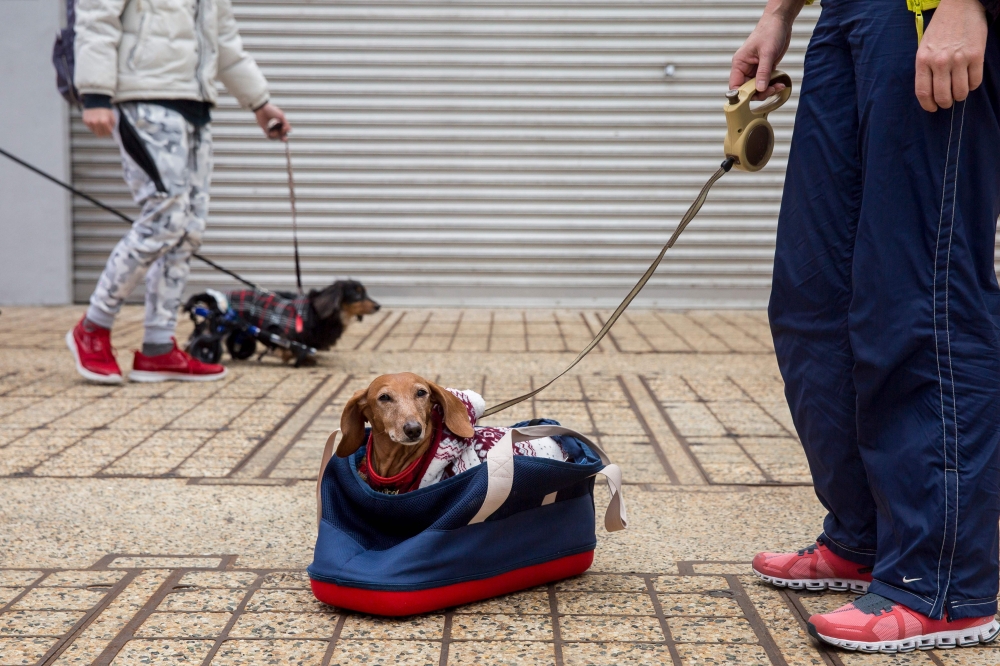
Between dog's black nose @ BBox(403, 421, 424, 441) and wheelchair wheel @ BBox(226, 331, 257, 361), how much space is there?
3.75 meters

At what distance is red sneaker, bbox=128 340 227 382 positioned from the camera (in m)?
5.14

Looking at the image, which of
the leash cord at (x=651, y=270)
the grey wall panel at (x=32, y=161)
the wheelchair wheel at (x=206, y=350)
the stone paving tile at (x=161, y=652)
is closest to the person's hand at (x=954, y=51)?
the leash cord at (x=651, y=270)

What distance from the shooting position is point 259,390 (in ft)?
16.5

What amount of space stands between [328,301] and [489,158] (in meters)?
3.25

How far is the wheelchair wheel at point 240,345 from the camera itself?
Result: 584 centimetres

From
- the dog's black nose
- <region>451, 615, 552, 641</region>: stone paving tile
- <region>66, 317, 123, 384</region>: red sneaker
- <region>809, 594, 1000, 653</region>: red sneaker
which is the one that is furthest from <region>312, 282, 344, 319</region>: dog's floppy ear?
<region>809, 594, 1000, 653</region>: red sneaker

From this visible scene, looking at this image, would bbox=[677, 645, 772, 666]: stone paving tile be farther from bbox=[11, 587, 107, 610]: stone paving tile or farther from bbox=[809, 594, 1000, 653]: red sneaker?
bbox=[11, 587, 107, 610]: stone paving tile

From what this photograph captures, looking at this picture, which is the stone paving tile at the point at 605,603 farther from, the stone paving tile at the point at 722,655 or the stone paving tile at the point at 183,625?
the stone paving tile at the point at 183,625

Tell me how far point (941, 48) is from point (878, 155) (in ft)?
0.83

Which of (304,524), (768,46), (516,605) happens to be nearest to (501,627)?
(516,605)

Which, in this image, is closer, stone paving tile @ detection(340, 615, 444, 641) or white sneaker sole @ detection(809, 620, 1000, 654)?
white sneaker sole @ detection(809, 620, 1000, 654)

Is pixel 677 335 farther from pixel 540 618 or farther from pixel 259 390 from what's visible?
pixel 540 618

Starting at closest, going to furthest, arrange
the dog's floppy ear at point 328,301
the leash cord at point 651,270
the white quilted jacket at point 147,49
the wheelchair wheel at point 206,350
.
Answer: the leash cord at point 651,270, the white quilted jacket at point 147,49, the wheelchair wheel at point 206,350, the dog's floppy ear at point 328,301

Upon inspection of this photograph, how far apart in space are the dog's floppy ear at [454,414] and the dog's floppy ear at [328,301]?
136 inches
